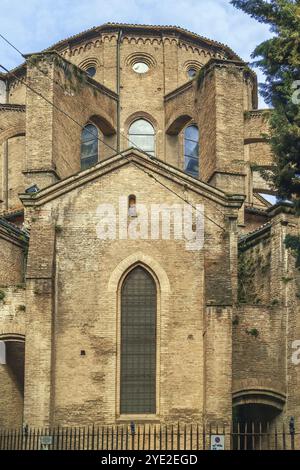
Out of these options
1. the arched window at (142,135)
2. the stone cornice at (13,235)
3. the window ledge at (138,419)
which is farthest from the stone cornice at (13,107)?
the window ledge at (138,419)

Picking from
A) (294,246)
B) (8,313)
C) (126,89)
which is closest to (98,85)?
(126,89)

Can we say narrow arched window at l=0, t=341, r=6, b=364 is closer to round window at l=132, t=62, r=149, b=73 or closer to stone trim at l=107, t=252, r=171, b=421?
stone trim at l=107, t=252, r=171, b=421

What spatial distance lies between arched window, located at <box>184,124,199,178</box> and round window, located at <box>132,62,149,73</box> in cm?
310

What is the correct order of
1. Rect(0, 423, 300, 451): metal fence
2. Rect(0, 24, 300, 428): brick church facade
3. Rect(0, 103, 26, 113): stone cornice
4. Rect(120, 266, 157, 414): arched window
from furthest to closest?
Rect(0, 103, 26, 113): stone cornice
Rect(120, 266, 157, 414): arched window
Rect(0, 24, 300, 428): brick church facade
Rect(0, 423, 300, 451): metal fence

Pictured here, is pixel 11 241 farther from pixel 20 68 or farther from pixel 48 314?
pixel 20 68

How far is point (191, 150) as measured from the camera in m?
38.6

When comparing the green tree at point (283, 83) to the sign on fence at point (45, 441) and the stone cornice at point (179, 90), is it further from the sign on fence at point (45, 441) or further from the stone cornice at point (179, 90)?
the stone cornice at point (179, 90)

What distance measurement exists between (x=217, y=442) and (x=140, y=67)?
65.5ft

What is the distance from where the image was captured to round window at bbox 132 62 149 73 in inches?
1572

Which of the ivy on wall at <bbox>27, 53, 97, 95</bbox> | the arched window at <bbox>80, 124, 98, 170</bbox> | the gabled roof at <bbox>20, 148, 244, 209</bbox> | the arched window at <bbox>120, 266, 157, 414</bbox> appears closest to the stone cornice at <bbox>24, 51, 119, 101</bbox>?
the ivy on wall at <bbox>27, 53, 97, 95</bbox>

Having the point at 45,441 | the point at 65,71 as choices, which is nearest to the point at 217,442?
the point at 45,441

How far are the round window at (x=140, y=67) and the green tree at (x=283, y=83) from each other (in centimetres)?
1863

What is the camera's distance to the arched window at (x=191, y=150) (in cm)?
3828

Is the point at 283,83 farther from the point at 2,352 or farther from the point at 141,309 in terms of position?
the point at 2,352
